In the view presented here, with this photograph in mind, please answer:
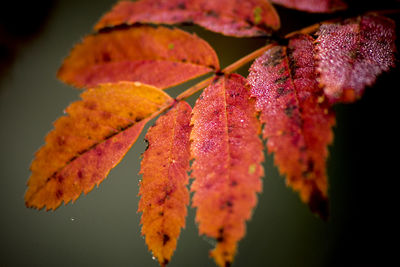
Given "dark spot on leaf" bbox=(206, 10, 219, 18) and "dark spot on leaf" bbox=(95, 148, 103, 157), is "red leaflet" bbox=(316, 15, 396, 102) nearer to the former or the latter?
"dark spot on leaf" bbox=(206, 10, 219, 18)

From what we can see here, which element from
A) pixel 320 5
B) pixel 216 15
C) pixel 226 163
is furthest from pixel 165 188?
pixel 320 5

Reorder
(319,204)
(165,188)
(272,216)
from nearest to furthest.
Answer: (319,204), (165,188), (272,216)

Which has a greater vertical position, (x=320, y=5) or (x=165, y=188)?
(x=320, y=5)

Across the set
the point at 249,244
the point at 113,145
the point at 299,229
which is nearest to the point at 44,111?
the point at 113,145

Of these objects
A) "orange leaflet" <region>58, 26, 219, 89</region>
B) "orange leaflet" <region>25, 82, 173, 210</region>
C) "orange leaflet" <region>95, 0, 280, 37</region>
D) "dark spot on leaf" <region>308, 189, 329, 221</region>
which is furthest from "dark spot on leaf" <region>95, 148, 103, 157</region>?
"dark spot on leaf" <region>308, 189, 329, 221</region>

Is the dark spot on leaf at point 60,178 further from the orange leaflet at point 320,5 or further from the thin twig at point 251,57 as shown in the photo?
the orange leaflet at point 320,5

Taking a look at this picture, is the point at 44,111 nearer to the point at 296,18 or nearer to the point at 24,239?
the point at 24,239

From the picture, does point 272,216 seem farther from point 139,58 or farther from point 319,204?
point 139,58
